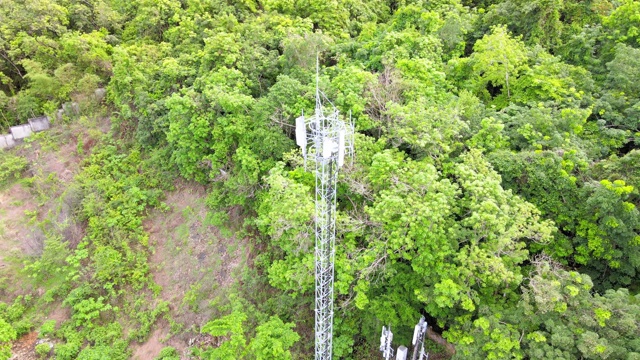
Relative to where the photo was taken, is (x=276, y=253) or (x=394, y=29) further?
(x=394, y=29)

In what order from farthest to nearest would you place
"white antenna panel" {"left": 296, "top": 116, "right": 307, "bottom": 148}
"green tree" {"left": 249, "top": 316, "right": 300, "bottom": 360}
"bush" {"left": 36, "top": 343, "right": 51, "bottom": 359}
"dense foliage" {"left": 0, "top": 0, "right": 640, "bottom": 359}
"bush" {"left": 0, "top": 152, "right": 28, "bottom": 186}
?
"bush" {"left": 0, "top": 152, "right": 28, "bottom": 186}
"bush" {"left": 36, "top": 343, "right": 51, "bottom": 359}
"green tree" {"left": 249, "top": 316, "right": 300, "bottom": 360}
"dense foliage" {"left": 0, "top": 0, "right": 640, "bottom": 359}
"white antenna panel" {"left": 296, "top": 116, "right": 307, "bottom": 148}

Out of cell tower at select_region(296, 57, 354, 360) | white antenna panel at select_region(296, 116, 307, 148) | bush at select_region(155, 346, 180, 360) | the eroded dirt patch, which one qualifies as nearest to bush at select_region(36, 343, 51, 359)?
the eroded dirt patch

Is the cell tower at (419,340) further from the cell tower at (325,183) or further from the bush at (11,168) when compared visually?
the bush at (11,168)

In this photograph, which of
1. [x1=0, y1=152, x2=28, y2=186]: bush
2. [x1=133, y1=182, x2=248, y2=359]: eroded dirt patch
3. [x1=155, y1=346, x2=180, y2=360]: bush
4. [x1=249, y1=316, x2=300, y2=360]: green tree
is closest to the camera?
[x1=249, y1=316, x2=300, y2=360]: green tree

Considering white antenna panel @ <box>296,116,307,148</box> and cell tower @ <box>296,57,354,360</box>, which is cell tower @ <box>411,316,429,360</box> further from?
white antenna panel @ <box>296,116,307,148</box>

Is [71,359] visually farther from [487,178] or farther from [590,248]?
[590,248]

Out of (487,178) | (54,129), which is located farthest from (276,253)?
(54,129)
